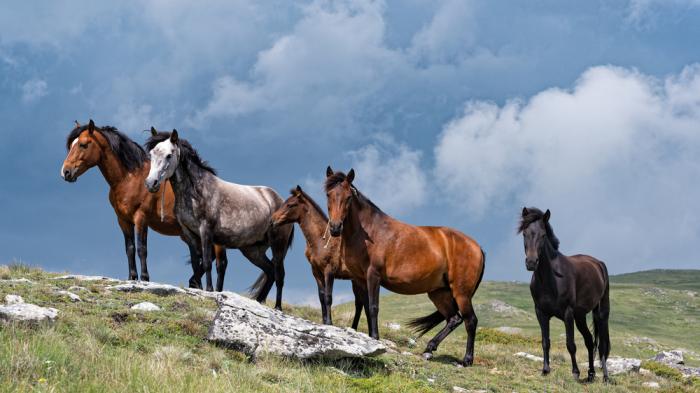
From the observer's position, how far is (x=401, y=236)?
13523 millimetres

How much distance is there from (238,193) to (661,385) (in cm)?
1058

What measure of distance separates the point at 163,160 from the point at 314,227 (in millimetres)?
3409

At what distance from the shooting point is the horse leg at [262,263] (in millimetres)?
16562

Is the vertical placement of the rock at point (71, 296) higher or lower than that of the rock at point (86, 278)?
lower

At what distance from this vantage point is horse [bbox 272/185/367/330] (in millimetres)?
14406

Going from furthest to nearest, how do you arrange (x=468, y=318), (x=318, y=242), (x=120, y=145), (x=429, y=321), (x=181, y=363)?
(x=120, y=145), (x=429, y=321), (x=318, y=242), (x=468, y=318), (x=181, y=363)

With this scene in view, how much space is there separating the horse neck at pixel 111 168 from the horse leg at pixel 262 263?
3.17 meters

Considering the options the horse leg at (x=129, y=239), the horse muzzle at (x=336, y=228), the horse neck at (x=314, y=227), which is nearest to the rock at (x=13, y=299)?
the horse leg at (x=129, y=239)

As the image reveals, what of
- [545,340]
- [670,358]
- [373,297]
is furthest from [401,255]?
[670,358]

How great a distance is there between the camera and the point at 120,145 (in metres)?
16.1

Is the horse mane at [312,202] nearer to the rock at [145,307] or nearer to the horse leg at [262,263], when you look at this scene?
the horse leg at [262,263]

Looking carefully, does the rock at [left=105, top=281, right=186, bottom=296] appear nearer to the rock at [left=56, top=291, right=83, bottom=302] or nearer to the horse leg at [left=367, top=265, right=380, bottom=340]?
the rock at [left=56, top=291, right=83, bottom=302]

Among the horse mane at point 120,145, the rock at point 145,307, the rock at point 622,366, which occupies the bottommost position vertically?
the rock at point 622,366

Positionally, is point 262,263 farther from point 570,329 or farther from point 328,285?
point 570,329
